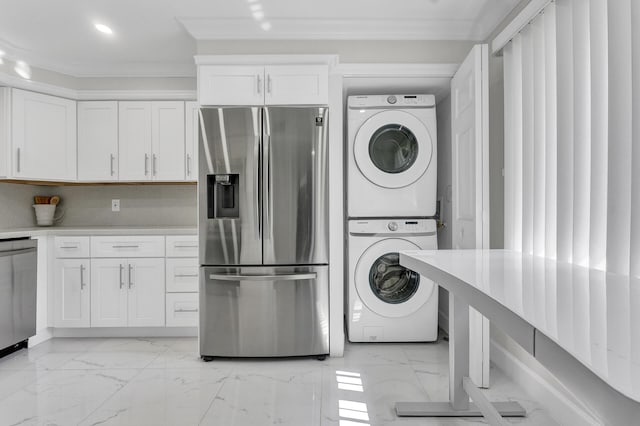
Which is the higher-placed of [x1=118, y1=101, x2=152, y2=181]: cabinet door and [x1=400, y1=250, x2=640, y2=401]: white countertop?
[x1=118, y1=101, x2=152, y2=181]: cabinet door

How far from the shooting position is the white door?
2189 millimetres

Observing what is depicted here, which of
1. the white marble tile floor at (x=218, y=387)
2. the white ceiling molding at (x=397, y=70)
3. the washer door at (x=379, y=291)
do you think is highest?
the white ceiling molding at (x=397, y=70)

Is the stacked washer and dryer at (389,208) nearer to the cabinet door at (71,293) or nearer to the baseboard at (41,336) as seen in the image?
the cabinet door at (71,293)

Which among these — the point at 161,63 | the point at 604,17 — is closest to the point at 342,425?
the point at 604,17

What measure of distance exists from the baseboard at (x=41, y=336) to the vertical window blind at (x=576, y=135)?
3.57 metres

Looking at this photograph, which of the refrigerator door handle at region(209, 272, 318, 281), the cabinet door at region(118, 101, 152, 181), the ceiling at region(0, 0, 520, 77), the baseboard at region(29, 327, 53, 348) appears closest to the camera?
the ceiling at region(0, 0, 520, 77)

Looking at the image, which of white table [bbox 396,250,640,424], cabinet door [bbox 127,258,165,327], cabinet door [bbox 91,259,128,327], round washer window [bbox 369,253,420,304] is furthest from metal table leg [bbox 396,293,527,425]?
cabinet door [bbox 91,259,128,327]

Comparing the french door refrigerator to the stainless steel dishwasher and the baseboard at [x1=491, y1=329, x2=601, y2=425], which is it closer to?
the baseboard at [x1=491, y1=329, x2=601, y2=425]

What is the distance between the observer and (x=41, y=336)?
3230mm

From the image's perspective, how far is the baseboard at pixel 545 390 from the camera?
181 cm

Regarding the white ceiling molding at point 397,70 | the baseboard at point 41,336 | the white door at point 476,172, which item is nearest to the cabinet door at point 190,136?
the white ceiling molding at point 397,70

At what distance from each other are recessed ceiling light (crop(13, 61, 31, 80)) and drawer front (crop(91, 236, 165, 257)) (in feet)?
4.89

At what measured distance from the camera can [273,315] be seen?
9.12 feet

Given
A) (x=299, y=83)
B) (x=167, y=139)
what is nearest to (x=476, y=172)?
(x=299, y=83)
